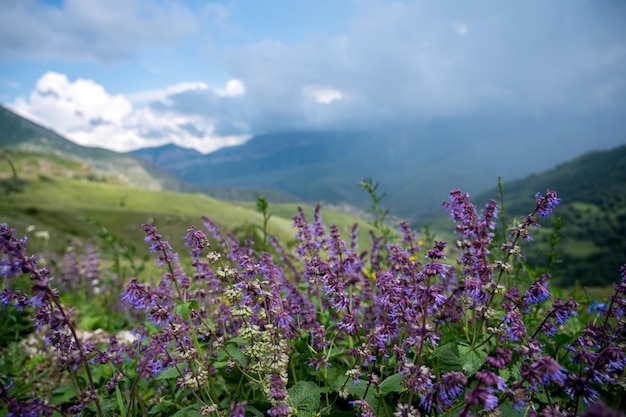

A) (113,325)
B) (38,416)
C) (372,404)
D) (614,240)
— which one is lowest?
(614,240)

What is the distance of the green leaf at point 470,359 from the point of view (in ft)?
11.5

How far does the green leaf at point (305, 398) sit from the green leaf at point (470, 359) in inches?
55.3

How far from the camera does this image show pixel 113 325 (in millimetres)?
9945

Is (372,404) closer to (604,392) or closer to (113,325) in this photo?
(604,392)

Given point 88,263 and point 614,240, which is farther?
point 614,240

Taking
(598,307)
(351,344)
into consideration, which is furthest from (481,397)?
(598,307)

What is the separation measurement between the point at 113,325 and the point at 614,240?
211439 millimetres

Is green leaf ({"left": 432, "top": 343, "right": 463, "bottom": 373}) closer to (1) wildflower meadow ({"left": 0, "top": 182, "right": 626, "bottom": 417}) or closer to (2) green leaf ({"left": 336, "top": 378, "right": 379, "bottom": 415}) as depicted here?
(1) wildflower meadow ({"left": 0, "top": 182, "right": 626, "bottom": 417})

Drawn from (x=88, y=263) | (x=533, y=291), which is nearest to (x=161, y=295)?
(x=533, y=291)

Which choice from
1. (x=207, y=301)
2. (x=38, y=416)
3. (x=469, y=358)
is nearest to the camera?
(x=38, y=416)

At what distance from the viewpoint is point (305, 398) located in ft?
12.0

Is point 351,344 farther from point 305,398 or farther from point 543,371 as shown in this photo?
point 543,371

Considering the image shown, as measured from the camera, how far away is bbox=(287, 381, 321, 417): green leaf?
11.5ft

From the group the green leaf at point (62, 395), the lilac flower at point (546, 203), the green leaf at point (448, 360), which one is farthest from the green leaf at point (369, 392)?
the green leaf at point (62, 395)
